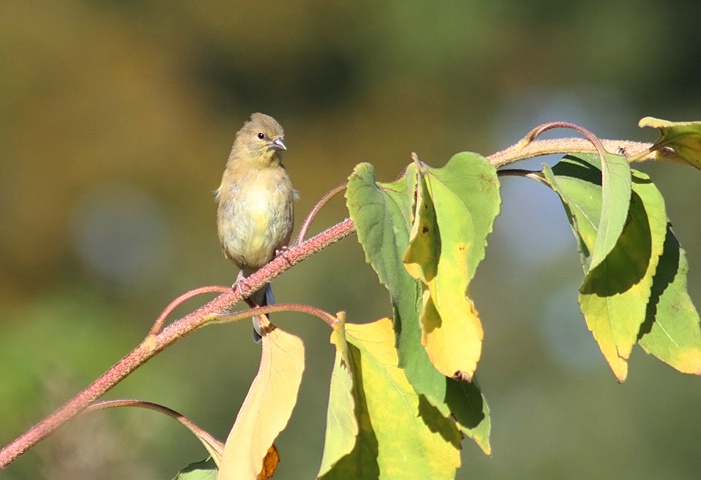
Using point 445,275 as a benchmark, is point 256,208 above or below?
above

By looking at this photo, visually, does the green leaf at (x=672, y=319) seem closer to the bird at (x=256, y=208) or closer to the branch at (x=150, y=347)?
the branch at (x=150, y=347)

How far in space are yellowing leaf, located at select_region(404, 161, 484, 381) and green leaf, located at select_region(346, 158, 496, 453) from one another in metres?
0.04

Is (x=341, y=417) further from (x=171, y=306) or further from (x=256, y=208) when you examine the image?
(x=256, y=208)

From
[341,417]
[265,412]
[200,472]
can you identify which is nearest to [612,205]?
[341,417]

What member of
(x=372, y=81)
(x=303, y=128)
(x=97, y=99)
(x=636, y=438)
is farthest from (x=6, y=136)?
(x=636, y=438)

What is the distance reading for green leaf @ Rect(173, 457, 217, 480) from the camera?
6.65 ft

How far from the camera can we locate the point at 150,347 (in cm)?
171

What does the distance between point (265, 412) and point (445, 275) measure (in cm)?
43

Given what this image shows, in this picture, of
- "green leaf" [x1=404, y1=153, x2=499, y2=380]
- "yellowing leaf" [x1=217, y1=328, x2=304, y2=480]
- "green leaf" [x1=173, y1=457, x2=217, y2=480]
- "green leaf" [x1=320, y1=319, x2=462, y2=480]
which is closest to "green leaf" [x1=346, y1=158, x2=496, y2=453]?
"green leaf" [x1=404, y1=153, x2=499, y2=380]

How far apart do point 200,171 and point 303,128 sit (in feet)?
6.60

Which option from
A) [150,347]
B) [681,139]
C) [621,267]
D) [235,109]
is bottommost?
[621,267]

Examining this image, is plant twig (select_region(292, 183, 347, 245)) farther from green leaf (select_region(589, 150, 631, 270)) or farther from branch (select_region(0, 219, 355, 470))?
green leaf (select_region(589, 150, 631, 270))

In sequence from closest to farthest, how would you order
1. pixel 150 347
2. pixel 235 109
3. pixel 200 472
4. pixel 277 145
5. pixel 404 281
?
pixel 404 281 < pixel 150 347 < pixel 200 472 < pixel 277 145 < pixel 235 109

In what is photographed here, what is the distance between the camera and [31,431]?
163 centimetres
